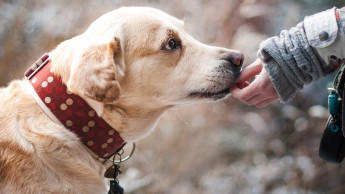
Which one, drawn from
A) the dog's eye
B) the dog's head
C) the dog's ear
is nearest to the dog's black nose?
the dog's head

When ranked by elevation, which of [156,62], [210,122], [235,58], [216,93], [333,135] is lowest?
[210,122]

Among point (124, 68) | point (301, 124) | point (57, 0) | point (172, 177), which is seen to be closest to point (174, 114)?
point (172, 177)

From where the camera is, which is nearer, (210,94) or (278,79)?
(278,79)

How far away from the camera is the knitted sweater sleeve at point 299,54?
1456 millimetres

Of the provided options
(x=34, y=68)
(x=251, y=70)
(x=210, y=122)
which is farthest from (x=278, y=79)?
(x=210, y=122)

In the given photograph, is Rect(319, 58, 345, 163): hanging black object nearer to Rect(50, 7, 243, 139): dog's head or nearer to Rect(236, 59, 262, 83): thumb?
Rect(236, 59, 262, 83): thumb

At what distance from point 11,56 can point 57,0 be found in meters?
0.71

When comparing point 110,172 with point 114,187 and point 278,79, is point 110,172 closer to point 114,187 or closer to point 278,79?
point 114,187

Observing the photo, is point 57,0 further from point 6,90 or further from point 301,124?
point 301,124

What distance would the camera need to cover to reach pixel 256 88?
1.70 metres

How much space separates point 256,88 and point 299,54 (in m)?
0.27

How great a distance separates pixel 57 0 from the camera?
345 centimetres

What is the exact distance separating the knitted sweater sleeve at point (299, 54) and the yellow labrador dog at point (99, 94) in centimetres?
26

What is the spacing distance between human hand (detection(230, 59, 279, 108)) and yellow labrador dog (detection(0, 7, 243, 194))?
6cm
